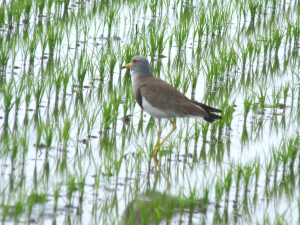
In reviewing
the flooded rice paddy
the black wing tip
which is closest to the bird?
Result: the black wing tip

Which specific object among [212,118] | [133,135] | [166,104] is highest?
[166,104]

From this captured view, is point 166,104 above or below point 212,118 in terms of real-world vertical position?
above

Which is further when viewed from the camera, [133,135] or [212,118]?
[133,135]

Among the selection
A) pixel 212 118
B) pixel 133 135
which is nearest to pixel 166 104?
pixel 212 118

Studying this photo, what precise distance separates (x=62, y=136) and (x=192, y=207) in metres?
1.54

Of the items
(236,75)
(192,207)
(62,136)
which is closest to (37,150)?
(62,136)

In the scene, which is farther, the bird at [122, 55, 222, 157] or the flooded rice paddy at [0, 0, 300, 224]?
the bird at [122, 55, 222, 157]

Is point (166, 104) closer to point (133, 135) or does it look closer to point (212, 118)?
point (212, 118)

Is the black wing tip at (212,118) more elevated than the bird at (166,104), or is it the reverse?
the bird at (166,104)

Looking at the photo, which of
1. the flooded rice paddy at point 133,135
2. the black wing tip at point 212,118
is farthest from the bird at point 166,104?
the flooded rice paddy at point 133,135

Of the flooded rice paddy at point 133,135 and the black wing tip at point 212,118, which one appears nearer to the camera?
the flooded rice paddy at point 133,135

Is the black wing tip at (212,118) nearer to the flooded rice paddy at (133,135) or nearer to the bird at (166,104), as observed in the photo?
the bird at (166,104)

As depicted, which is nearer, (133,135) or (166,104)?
(166,104)

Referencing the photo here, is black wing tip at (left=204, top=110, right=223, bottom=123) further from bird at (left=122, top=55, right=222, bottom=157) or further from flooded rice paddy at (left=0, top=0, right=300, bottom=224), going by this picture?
flooded rice paddy at (left=0, top=0, right=300, bottom=224)
